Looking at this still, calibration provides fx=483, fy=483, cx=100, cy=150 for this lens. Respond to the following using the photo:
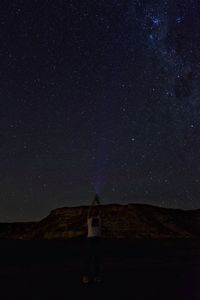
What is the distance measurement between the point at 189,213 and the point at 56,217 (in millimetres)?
50146

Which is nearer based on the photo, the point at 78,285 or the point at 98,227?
the point at 98,227

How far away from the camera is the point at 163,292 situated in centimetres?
1432

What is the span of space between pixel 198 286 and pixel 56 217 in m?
155

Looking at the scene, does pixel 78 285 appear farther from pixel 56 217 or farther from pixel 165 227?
pixel 56 217

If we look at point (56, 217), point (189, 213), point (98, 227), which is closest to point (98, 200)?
point (98, 227)

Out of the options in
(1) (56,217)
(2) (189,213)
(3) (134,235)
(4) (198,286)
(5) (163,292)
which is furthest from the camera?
(2) (189,213)

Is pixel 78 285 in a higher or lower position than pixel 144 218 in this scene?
lower

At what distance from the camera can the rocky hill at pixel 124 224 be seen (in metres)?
138

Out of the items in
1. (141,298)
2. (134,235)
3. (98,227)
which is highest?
(134,235)

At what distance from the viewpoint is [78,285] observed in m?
16.0

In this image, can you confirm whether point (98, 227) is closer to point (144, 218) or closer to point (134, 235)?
point (134, 235)

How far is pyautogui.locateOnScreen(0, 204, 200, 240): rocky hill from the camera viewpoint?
13800cm

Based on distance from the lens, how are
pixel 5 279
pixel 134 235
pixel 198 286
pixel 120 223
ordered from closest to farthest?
pixel 198 286 < pixel 5 279 < pixel 134 235 < pixel 120 223

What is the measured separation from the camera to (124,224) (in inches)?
5605
